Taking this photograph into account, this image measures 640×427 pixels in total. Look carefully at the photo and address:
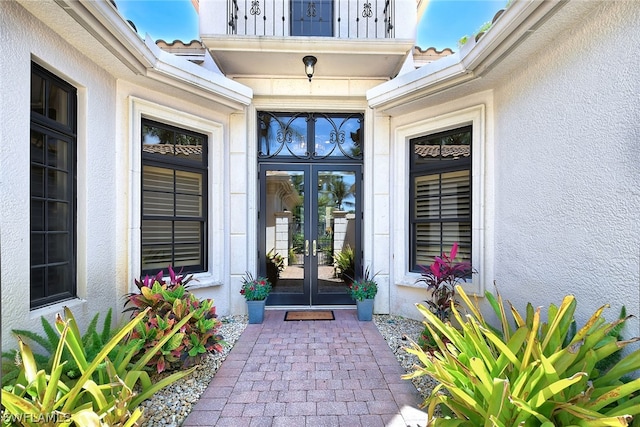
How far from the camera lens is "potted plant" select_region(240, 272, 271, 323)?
175 inches

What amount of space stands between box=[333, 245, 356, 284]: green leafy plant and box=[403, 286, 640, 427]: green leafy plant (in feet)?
9.51

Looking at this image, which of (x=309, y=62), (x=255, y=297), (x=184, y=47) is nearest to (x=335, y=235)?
(x=255, y=297)

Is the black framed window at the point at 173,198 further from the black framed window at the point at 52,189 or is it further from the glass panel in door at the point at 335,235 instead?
the glass panel in door at the point at 335,235

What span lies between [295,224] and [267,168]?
40.2 inches

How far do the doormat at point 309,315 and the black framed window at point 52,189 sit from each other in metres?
2.71

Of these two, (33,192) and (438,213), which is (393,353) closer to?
(438,213)

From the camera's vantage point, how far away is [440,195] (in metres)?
4.48

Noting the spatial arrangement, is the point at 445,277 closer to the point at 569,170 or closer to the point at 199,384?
the point at 569,170

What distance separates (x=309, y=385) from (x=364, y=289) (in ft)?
6.39

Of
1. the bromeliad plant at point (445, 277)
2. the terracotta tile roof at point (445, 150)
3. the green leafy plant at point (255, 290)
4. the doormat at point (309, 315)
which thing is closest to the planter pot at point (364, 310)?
the doormat at point (309, 315)

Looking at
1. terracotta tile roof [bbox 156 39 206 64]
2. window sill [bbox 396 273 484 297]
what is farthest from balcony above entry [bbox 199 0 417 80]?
window sill [bbox 396 273 484 297]

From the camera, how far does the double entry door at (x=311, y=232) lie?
5023 millimetres

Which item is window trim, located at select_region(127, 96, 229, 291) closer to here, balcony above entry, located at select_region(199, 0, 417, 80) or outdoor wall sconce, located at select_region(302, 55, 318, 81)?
balcony above entry, located at select_region(199, 0, 417, 80)

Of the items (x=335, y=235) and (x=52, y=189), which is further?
(x=335, y=235)
